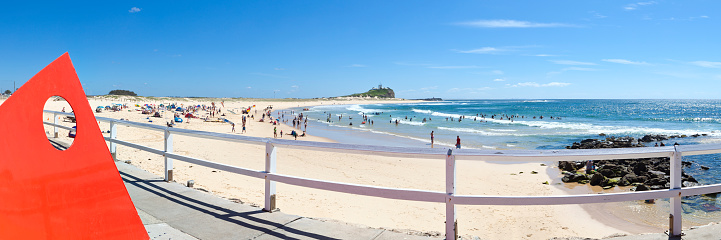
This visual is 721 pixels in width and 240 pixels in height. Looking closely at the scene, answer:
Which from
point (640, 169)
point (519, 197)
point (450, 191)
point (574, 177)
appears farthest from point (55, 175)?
point (640, 169)

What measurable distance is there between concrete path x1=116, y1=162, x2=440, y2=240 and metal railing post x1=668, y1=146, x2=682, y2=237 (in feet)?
7.47

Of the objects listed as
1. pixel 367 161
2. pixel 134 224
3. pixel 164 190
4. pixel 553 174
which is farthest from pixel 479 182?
pixel 134 224

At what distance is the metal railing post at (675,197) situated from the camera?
3582mm

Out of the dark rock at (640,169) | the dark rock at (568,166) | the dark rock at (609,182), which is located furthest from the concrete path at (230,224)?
the dark rock at (640,169)

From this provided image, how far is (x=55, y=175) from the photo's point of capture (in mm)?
2643

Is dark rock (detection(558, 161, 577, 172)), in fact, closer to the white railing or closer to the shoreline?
the shoreline

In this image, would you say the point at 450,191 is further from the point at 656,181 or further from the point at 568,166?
the point at 568,166

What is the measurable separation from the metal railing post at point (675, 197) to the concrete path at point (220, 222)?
Result: 2.28 metres

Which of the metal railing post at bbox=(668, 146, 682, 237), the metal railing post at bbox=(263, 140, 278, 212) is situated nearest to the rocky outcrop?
the metal railing post at bbox=(668, 146, 682, 237)

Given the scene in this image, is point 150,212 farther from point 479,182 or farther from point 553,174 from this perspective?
point 553,174

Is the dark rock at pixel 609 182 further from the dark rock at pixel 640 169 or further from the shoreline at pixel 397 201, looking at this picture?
the dark rock at pixel 640 169

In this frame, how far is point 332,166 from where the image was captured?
49.2 feet

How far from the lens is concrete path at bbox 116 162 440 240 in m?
3.79

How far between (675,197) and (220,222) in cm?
430
